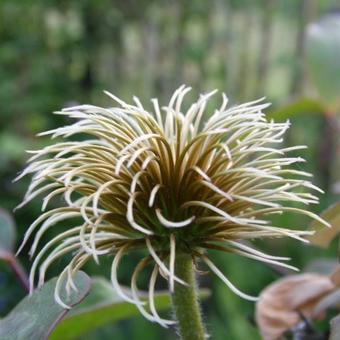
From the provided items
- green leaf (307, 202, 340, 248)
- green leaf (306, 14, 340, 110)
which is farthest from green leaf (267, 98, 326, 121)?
green leaf (307, 202, 340, 248)

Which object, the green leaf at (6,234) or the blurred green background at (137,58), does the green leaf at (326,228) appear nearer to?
the green leaf at (6,234)

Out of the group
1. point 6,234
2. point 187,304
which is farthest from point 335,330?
point 6,234

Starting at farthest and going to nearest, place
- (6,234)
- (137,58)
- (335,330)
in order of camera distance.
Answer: (137,58) → (6,234) → (335,330)

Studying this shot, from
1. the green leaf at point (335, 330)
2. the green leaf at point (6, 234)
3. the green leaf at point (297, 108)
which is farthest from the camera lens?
the green leaf at point (297, 108)

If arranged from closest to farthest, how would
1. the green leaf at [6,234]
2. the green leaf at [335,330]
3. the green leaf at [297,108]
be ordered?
the green leaf at [335,330], the green leaf at [6,234], the green leaf at [297,108]

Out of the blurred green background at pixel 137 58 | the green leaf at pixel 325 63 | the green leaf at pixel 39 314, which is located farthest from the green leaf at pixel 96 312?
the blurred green background at pixel 137 58

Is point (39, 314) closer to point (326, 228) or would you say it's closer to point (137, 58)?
point (326, 228)

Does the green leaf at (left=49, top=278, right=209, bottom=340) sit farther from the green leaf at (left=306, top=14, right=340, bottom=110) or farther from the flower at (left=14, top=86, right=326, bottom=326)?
Answer: the green leaf at (left=306, top=14, right=340, bottom=110)
